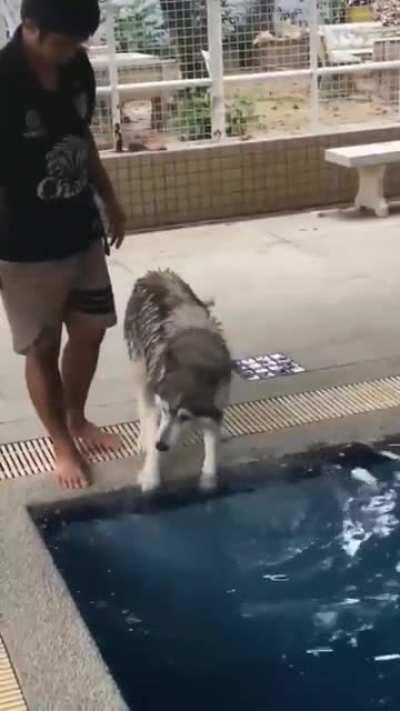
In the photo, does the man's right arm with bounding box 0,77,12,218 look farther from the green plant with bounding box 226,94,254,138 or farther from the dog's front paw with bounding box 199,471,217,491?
the green plant with bounding box 226,94,254,138

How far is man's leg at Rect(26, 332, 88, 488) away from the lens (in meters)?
3.26

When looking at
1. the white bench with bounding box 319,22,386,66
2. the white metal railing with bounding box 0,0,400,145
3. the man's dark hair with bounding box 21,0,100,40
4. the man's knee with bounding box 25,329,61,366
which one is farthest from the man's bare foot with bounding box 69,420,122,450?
the white bench with bounding box 319,22,386,66

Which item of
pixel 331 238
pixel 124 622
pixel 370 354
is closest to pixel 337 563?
pixel 124 622

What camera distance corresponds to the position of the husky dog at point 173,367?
299 cm

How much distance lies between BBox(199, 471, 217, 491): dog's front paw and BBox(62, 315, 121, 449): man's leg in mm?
381

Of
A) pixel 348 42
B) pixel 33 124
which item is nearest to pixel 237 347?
pixel 33 124

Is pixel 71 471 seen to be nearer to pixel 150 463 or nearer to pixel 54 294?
pixel 150 463

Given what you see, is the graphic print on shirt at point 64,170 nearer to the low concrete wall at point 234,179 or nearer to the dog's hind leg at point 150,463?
the dog's hind leg at point 150,463

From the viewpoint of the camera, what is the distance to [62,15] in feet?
9.26

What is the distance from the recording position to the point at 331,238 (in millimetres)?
6344

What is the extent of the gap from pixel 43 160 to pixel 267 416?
1.29 metres

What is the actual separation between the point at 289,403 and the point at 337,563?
41.0 inches

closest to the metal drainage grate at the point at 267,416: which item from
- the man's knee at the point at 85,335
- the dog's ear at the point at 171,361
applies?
the man's knee at the point at 85,335

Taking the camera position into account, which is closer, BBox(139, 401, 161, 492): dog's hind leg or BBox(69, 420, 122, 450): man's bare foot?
BBox(139, 401, 161, 492): dog's hind leg
